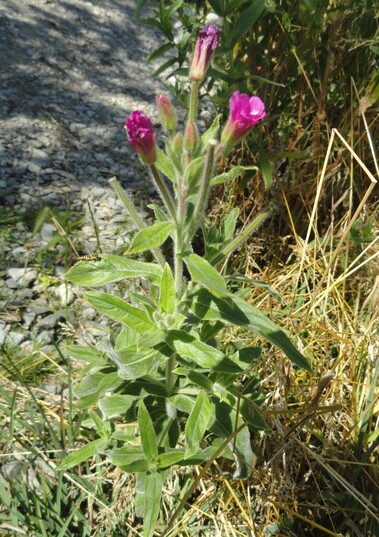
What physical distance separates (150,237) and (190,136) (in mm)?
235

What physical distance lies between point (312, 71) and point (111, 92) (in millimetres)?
1903

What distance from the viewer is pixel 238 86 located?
2332 millimetres

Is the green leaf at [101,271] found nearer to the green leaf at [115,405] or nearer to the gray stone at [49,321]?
the green leaf at [115,405]

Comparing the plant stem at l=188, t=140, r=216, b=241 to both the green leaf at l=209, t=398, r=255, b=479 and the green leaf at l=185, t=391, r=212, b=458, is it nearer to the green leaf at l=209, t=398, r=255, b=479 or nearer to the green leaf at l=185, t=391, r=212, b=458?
the green leaf at l=185, t=391, r=212, b=458

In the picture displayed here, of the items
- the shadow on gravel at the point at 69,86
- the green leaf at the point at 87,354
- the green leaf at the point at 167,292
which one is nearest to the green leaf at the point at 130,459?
the green leaf at the point at 87,354

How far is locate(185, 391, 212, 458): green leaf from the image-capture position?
1450 mm

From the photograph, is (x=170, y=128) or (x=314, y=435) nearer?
(x=170, y=128)

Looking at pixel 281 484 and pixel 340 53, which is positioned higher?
pixel 340 53

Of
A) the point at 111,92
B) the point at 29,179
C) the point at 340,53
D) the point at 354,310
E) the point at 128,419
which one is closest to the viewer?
the point at 128,419

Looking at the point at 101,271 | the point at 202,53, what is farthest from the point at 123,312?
the point at 202,53

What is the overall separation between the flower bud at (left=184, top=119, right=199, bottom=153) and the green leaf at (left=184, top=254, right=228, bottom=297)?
24 centimetres

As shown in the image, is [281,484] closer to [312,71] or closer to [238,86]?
[238,86]

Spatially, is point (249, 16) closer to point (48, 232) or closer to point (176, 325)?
point (176, 325)

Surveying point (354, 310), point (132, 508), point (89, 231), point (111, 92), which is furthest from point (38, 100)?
point (132, 508)
